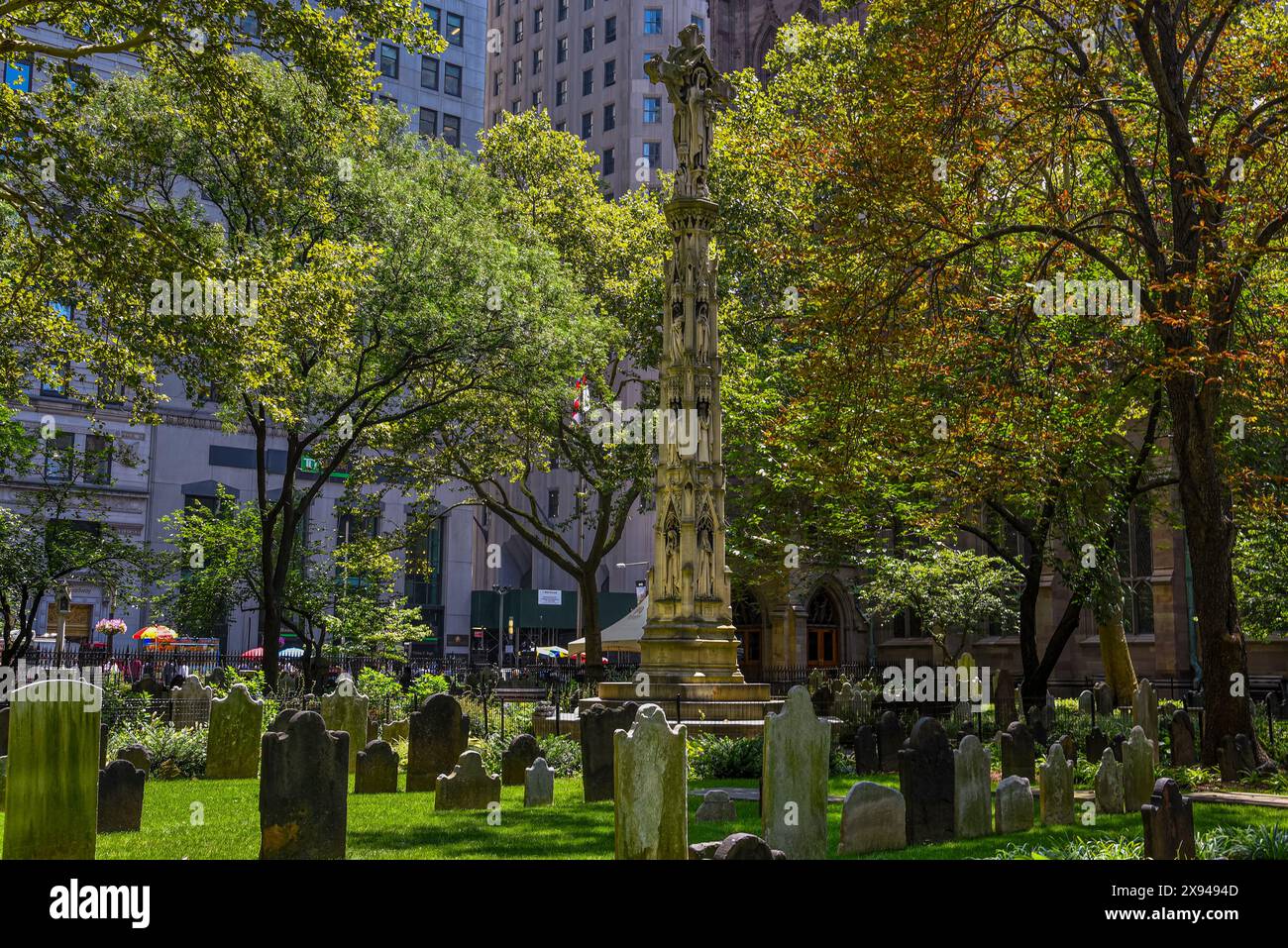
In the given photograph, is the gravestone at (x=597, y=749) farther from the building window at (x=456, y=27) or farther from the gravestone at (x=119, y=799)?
the building window at (x=456, y=27)

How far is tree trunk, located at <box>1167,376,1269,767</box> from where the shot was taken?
16205mm

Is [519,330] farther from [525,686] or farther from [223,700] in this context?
[525,686]

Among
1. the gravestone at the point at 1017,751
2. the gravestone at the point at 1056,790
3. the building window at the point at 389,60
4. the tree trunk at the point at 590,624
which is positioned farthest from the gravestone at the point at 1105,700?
→ the building window at the point at 389,60

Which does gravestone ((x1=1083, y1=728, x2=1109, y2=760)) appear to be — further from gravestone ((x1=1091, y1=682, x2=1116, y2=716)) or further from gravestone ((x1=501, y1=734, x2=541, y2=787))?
gravestone ((x1=1091, y1=682, x2=1116, y2=716))

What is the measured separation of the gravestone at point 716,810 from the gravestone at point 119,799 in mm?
5543

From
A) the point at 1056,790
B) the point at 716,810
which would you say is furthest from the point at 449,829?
the point at 1056,790

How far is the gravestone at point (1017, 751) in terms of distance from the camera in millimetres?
14430

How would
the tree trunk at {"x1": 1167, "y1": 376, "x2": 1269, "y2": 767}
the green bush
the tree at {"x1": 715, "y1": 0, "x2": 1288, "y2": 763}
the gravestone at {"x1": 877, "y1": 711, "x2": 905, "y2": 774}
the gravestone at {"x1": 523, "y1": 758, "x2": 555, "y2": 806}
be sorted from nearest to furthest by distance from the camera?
the gravestone at {"x1": 523, "y1": 758, "x2": 555, "y2": 806} < the tree at {"x1": 715, "y1": 0, "x2": 1288, "y2": 763} < the green bush < the tree trunk at {"x1": 1167, "y1": 376, "x2": 1269, "y2": 767} < the gravestone at {"x1": 877, "y1": 711, "x2": 905, "y2": 774}

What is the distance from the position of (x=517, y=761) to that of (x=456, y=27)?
5975cm

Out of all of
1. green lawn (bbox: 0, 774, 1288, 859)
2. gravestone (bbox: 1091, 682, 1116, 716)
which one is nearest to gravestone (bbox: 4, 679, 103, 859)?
green lawn (bbox: 0, 774, 1288, 859)

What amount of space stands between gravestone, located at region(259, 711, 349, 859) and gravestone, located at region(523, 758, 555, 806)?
4492 mm

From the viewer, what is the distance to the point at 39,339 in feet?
60.0

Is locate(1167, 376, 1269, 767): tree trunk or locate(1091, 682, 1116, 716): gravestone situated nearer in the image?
locate(1167, 376, 1269, 767): tree trunk

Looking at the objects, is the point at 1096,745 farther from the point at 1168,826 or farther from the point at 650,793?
the point at 650,793
